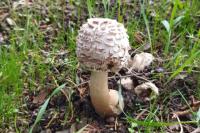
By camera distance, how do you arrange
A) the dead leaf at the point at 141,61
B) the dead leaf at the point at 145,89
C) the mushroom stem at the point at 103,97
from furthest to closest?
the dead leaf at the point at 141,61 < the dead leaf at the point at 145,89 < the mushroom stem at the point at 103,97

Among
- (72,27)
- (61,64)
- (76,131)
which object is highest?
(72,27)

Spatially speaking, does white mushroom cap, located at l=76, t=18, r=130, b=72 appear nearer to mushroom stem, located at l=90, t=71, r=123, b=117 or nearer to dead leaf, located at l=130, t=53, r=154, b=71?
mushroom stem, located at l=90, t=71, r=123, b=117

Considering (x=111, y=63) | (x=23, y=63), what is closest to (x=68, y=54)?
(x=23, y=63)

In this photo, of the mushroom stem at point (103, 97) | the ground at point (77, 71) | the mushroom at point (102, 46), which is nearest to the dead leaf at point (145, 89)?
the ground at point (77, 71)

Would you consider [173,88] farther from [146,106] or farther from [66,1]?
[66,1]

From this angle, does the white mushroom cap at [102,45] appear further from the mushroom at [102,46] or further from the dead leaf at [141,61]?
the dead leaf at [141,61]
